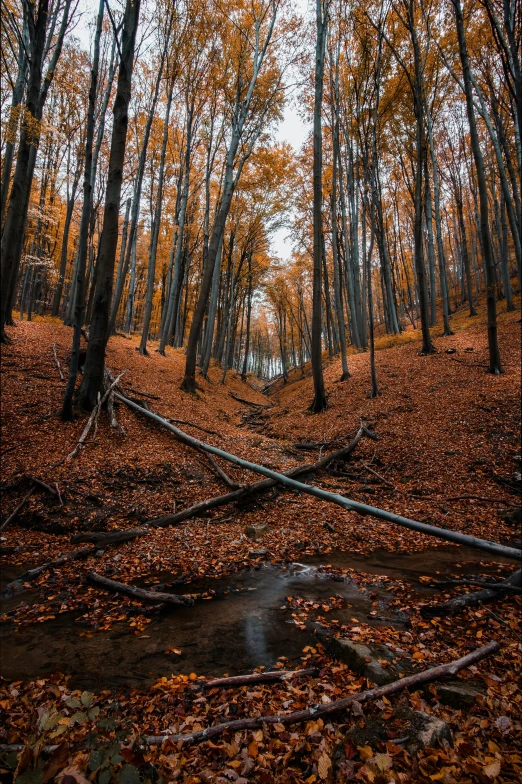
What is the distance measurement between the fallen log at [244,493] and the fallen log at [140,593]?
5.43ft

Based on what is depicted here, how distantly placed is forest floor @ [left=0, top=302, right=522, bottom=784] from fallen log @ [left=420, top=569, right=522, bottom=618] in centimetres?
9

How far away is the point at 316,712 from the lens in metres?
2.16

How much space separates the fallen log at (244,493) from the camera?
5.96 m

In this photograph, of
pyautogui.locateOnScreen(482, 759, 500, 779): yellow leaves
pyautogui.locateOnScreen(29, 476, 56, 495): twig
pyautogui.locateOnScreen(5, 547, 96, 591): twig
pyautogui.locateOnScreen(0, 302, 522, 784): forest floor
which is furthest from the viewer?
pyautogui.locateOnScreen(29, 476, 56, 495): twig

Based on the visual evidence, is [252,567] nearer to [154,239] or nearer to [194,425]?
[194,425]

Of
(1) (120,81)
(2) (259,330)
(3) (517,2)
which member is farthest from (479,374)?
(2) (259,330)

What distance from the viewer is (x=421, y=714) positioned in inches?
83.0

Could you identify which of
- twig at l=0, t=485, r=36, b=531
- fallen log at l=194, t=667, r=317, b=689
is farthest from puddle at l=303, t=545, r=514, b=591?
twig at l=0, t=485, r=36, b=531

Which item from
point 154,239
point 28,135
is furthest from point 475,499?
point 154,239

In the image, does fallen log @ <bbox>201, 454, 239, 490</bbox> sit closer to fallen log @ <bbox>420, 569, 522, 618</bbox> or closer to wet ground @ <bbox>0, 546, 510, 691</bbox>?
wet ground @ <bbox>0, 546, 510, 691</bbox>

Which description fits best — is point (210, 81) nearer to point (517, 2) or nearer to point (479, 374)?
point (517, 2)

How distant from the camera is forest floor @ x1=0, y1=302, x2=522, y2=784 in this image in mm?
1937

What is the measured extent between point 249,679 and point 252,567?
2242mm

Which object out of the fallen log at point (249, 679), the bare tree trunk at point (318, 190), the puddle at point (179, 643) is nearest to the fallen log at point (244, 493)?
the puddle at point (179, 643)
